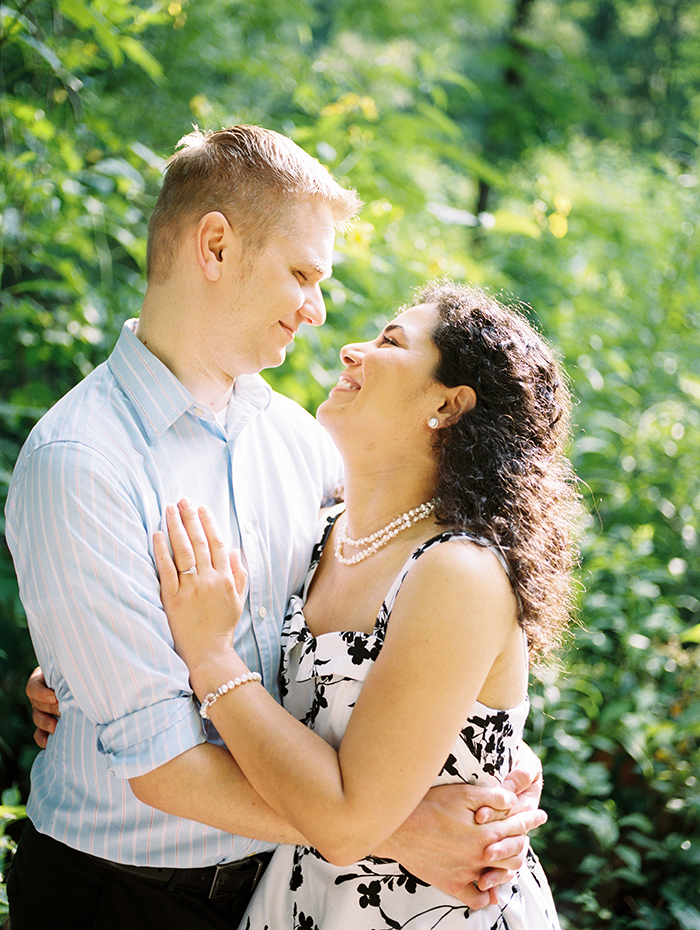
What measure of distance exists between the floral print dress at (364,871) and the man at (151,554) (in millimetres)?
50

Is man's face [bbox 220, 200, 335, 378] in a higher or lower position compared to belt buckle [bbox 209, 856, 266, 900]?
higher

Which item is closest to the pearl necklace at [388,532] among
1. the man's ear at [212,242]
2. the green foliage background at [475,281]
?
the man's ear at [212,242]

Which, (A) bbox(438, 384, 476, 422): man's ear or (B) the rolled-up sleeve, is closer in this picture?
(B) the rolled-up sleeve

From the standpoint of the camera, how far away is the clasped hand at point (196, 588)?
1298 millimetres

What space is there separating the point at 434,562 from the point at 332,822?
1.42 feet

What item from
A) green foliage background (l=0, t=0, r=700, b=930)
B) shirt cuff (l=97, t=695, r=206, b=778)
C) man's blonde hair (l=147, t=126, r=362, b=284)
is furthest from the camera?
green foliage background (l=0, t=0, r=700, b=930)

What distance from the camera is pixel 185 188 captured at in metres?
1.51

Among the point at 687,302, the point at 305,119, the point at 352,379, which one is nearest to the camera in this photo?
the point at 352,379

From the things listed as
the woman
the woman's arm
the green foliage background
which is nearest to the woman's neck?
the woman

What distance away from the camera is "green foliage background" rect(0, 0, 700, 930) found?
234 centimetres

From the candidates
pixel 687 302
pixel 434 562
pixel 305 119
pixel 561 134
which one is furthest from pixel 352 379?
pixel 561 134

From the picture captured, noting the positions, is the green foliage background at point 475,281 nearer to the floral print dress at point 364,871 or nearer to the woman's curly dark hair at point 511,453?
the woman's curly dark hair at point 511,453

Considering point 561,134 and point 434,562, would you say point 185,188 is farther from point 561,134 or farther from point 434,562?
point 561,134

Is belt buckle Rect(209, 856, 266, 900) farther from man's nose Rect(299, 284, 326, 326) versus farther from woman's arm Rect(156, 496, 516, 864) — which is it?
man's nose Rect(299, 284, 326, 326)
